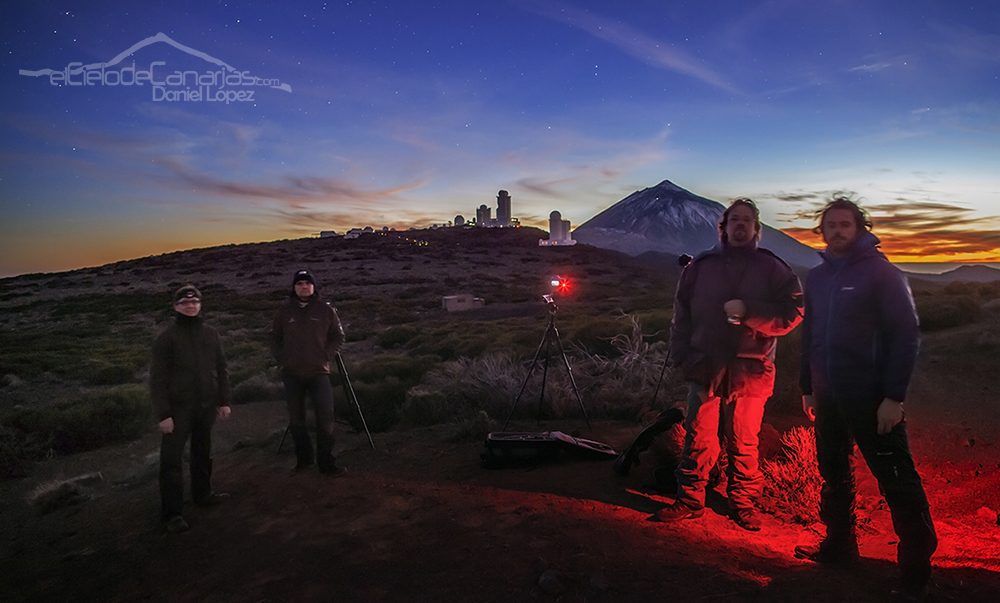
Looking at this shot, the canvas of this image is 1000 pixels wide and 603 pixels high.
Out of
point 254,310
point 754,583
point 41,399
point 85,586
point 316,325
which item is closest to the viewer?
point 754,583

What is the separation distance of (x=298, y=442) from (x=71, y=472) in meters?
3.69

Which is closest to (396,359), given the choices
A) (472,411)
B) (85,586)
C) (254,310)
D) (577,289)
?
(472,411)

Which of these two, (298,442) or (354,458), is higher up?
(298,442)

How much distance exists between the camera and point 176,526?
4.15 metres

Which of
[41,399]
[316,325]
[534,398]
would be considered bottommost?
[41,399]

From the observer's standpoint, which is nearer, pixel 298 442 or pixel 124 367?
pixel 298 442

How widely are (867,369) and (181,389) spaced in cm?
470

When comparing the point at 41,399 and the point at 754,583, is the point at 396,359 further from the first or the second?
the point at 754,583

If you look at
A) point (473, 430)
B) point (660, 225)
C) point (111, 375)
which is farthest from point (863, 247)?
point (660, 225)

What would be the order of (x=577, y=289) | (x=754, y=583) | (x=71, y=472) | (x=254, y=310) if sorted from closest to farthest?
1. (x=754, y=583)
2. (x=71, y=472)
3. (x=254, y=310)
4. (x=577, y=289)

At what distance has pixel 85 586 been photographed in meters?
3.58

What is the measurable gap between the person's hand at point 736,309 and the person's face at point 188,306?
403 centimetres

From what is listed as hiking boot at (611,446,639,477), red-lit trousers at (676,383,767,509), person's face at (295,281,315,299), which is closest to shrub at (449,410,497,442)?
hiking boot at (611,446,639,477)

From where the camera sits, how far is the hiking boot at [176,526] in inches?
163
